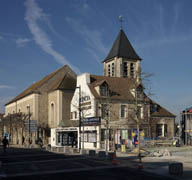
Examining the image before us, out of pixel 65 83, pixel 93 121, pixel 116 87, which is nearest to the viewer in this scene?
pixel 93 121

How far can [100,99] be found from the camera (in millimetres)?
43625

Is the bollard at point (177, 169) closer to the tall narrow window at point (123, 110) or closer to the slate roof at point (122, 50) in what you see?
the tall narrow window at point (123, 110)

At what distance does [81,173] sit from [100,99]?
25.9m

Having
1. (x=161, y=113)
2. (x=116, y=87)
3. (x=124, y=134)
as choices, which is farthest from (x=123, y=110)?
(x=161, y=113)

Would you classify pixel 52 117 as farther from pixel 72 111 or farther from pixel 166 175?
pixel 166 175

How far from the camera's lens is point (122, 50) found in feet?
228

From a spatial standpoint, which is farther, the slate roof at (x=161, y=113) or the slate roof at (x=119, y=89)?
the slate roof at (x=161, y=113)

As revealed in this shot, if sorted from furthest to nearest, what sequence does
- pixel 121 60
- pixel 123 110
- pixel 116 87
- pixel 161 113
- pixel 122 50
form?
1. pixel 122 50
2. pixel 121 60
3. pixel 161 113
4. pixel 116 87
5. pixel 123 110

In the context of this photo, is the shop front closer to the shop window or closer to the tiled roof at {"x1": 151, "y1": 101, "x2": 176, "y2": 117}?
the shop window

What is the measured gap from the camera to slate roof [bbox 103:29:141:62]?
68.8 meters

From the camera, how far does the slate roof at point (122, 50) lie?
68.8 metres

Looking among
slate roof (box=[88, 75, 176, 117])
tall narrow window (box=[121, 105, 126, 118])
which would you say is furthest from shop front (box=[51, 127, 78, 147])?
tall narrow window (box=[121, 105, 126, 118])

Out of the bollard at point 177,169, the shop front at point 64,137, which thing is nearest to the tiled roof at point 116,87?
the shop front at point 64,137

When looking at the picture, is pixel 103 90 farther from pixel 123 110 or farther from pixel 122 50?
pixel 122 50
